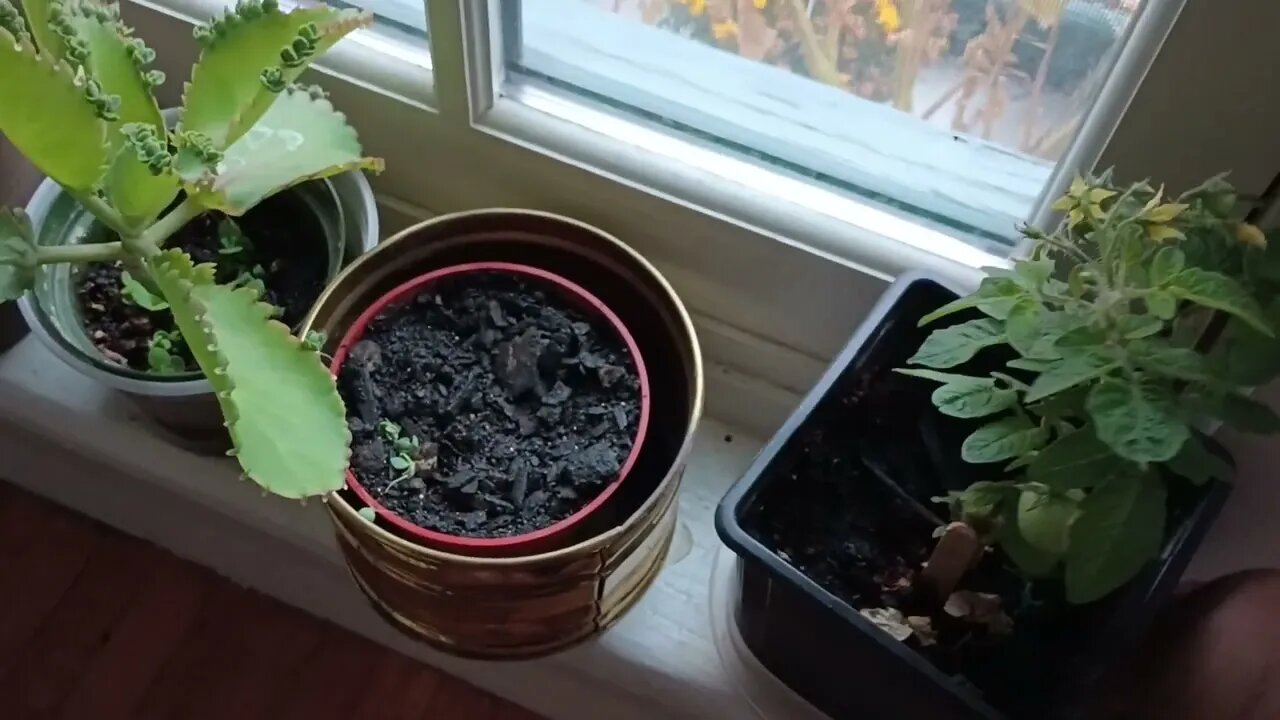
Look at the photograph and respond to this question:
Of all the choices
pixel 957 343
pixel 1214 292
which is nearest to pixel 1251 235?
pixel 1214 292

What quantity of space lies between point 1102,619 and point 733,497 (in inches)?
8.1

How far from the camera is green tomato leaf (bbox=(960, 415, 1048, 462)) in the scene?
0.59 metres

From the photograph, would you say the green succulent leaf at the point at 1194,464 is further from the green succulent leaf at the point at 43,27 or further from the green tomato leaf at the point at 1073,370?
the green succulent leaf at the point at 43,27

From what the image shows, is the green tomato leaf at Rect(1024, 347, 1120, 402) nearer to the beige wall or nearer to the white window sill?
the white window sill

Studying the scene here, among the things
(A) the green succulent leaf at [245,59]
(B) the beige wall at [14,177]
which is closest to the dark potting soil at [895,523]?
(A) the green succulent leaf at [245,59]

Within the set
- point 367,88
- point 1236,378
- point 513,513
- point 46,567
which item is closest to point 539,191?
point 367,88

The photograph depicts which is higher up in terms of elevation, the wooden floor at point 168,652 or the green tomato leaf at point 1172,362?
the green tomato leaf at point 1172,362

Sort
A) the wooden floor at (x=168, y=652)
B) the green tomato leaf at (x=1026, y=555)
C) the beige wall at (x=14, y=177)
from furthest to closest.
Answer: the wooden floor at (x=168, y=652), the beige wall at (x=14, y=177), the green tomato leaf at (x=1026, y=555)

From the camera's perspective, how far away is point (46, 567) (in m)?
1.07

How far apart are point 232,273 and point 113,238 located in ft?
0.27

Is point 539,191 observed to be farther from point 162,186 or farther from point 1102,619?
point 1102,619

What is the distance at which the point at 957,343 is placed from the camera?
0.60 m

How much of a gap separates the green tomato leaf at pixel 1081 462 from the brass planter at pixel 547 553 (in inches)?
8.2

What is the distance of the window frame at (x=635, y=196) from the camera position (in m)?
0.75
